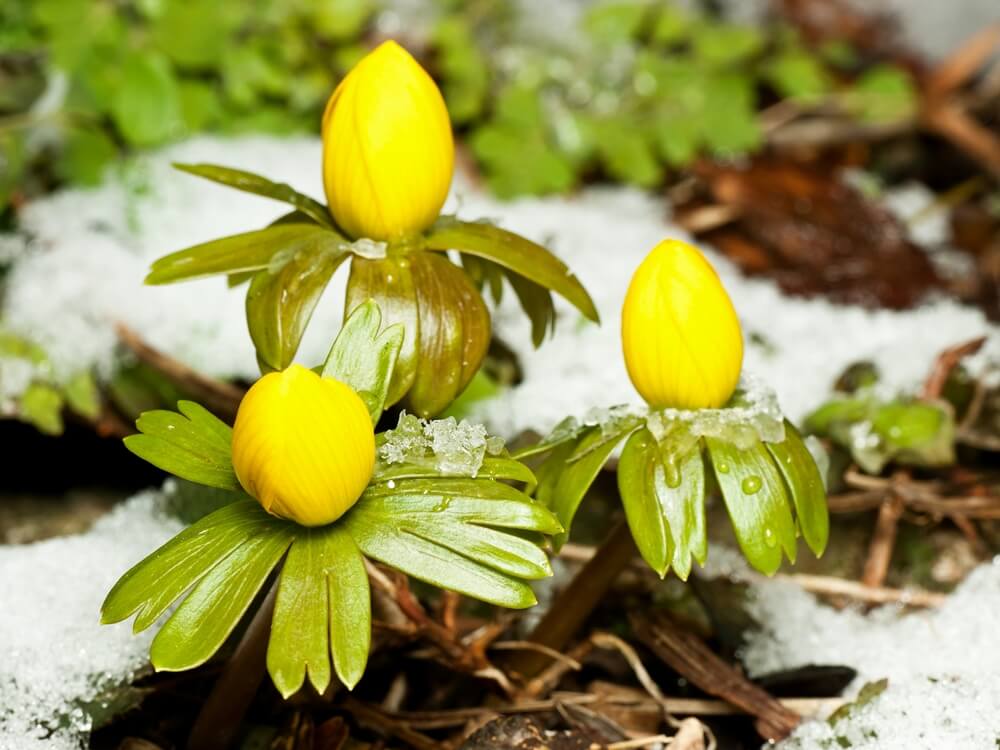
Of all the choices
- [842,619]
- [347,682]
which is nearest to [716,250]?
[842,619]

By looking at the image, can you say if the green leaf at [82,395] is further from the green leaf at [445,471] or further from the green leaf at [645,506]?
the green leaf at [645,506]

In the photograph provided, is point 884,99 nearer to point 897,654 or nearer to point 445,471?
point 897,654

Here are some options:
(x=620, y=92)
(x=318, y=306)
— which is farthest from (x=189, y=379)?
(x=620, y=92)

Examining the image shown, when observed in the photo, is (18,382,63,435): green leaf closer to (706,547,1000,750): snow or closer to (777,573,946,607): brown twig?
(706,547,1000,750): snow

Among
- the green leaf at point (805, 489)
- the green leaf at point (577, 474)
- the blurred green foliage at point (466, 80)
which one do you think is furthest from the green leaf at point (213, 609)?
the blurred green foliage at point (466, 80)

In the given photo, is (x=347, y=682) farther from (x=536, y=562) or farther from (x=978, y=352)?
(x=978, y=352)

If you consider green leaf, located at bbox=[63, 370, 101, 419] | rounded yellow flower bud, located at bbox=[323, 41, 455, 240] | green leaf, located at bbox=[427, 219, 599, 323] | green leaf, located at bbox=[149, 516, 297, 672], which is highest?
rounded yellow flower bud, located at bbox=[323, 41, 455, 240]

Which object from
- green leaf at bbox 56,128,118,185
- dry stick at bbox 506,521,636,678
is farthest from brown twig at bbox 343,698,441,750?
green leaf at bbox 56,128,118,185
